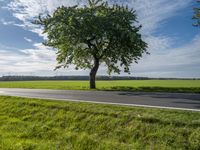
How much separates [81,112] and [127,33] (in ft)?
48.3

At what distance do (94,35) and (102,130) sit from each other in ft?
55.3

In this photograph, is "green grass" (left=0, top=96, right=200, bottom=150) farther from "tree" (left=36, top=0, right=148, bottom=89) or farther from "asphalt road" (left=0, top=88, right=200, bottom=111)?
"tree" (left=36, top=0, right=148, bottom=89)

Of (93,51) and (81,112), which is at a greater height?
(93,51)

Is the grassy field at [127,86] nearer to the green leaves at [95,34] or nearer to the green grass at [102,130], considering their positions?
the green leaves at [95,34]

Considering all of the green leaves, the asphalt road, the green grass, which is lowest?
the green grass

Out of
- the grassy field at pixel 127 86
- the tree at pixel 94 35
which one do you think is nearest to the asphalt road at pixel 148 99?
the grassy field at pixel 127 86

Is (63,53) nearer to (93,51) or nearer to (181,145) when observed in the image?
(93,51)

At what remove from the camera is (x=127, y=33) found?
2164cm

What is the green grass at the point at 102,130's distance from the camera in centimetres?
579

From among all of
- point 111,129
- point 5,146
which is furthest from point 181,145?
point 5,146

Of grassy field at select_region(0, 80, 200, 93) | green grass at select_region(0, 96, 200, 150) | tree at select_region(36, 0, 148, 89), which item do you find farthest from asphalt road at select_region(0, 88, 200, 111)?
tree at select_region(36, 0, 148, 89)

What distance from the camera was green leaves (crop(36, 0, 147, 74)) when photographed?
21.8 m

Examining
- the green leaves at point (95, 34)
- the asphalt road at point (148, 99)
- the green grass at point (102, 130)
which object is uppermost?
the green leaves at point (95, 34)

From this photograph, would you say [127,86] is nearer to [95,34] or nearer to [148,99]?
[95,34]
